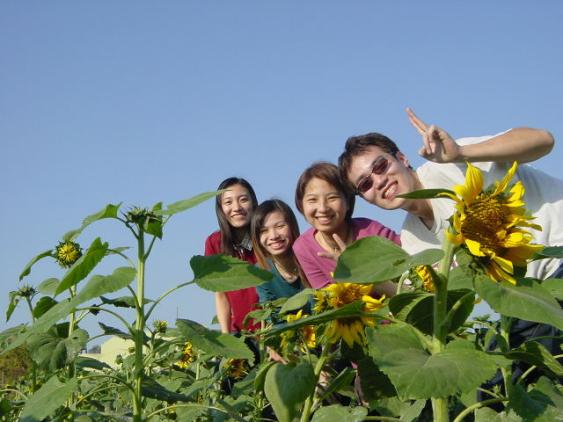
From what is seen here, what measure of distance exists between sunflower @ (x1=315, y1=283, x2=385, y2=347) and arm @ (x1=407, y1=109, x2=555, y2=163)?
560mm

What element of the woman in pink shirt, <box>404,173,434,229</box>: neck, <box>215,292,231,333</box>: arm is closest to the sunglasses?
<box>404,173,434,229</box>: neck

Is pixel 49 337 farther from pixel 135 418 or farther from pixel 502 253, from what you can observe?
pixel 502 253

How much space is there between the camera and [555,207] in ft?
9.81

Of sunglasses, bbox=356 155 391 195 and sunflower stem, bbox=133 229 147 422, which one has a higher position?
sunglasses, bbox=356 155 391 195

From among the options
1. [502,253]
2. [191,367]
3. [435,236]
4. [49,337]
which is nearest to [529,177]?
[435,236]

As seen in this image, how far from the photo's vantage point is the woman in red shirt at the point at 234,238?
16.6 feet

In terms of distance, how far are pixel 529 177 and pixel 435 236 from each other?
0.41 m

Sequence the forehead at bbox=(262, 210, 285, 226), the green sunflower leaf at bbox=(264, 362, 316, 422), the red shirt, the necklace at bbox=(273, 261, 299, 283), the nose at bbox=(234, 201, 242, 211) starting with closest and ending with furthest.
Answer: the green sunflower leaf at bbox=(264, 362, 316, 422)
the necklace at bbox=(273, 261, 299, 283)
the forehead at bbox=(262, 210, 285, 226)
the nose at bbox=(234, 201, 242, 211)
the red shirt

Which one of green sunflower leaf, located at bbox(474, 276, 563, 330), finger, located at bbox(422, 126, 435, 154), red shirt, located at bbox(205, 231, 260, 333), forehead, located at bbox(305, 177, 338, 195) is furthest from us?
red shirt, located at bbox(205, 231, 260, 333)

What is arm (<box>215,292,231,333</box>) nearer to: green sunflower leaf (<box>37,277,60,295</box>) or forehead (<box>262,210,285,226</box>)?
forehead (<box>262,210,285,226</box>)

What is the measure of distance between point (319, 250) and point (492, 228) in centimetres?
214

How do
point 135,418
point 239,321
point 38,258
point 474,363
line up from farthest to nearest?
point 239,321
point 38,258
point 135,418
point 474,363

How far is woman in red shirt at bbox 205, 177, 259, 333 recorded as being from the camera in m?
5.07

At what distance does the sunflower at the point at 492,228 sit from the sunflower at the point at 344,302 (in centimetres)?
49
